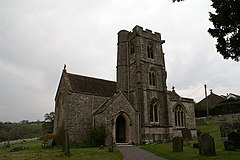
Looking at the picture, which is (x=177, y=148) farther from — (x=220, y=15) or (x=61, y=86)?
(x=61, y=86)

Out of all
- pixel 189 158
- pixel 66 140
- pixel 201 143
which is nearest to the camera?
pixel 189 158

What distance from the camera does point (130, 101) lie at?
98.5ft

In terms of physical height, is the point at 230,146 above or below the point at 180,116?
below

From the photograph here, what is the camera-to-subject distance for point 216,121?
136 ft

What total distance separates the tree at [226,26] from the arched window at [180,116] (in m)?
20.9

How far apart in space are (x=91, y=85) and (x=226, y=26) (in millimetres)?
20972

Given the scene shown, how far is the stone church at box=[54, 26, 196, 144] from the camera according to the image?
2641cm

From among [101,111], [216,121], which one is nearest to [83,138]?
[101,111]

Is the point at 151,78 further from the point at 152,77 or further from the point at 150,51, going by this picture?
the point at 150,51

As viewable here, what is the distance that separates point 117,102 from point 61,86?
796 centimetres

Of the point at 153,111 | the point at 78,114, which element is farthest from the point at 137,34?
the point at 78,114

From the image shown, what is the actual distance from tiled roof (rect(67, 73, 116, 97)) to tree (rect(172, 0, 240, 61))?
18509 mm

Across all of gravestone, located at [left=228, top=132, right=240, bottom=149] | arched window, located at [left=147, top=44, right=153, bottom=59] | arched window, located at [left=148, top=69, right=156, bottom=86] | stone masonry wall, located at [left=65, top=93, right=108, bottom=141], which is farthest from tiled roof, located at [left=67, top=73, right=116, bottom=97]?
gravestone, located at [left=228, top=132, right=240, bottom=149]

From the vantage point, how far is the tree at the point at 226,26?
11.0m
